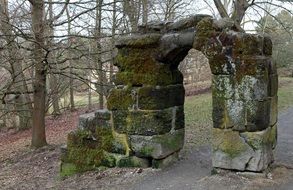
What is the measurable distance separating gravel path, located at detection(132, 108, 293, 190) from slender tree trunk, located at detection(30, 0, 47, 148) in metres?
5.04

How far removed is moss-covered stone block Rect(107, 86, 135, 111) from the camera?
710 centimetres

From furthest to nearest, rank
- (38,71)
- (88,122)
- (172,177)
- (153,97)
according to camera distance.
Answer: (38,71)
(88,122)
(153,97)
(172,177)

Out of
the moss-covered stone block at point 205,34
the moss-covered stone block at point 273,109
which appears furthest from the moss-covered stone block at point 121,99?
the moss-covered stone block at point 273,109

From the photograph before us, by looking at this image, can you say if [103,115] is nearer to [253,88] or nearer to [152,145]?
[152,145]

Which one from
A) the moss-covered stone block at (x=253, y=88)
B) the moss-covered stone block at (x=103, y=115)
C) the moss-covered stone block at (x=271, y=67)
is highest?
the moss-covered stone block at (x=271, y=67)

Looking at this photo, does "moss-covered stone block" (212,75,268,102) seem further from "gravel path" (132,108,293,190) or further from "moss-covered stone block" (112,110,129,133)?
"moss-covered stone block" (112,110,129,133)

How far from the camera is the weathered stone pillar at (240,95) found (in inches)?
232

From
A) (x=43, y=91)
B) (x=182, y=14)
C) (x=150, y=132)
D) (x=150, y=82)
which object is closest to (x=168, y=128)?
(x=150, y=132)

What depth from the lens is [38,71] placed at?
38.1 feet

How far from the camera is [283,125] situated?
12.2 m

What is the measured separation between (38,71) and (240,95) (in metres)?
7.14

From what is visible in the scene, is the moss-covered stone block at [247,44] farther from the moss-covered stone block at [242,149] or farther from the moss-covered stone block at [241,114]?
the moss-covered stone block at [242,149]

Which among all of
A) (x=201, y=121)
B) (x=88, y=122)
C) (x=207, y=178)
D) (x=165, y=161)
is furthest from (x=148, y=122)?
(x=201, y=121)

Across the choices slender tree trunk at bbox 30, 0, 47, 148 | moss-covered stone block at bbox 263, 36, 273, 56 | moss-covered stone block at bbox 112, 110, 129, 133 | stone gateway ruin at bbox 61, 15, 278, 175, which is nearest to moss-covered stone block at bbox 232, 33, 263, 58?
stone gateway ruin at bbox 61, 15, 278, 175
